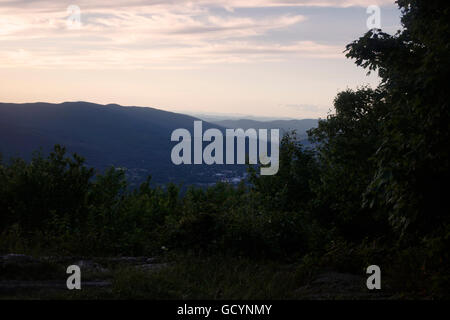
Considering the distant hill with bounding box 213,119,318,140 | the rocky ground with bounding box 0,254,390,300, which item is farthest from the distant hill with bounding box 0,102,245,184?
the rocky ground with bounding box 0,254,390,300

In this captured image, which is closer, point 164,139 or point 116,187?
point 116,187

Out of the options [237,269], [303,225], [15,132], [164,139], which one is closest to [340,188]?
[303,225]

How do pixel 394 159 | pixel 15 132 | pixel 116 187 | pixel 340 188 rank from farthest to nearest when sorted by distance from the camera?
1. pixel 15 132
2. pixel 116 187
3. pixel 340 188
4. pixel 394 159

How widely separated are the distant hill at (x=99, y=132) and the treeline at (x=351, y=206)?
3561 centimetres

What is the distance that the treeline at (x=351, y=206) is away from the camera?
5.11 metres

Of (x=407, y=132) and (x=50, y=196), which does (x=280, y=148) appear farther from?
(x=407, y=132)

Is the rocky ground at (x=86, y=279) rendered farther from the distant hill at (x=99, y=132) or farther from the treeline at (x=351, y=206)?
the distant hill at (x=99, y=132)

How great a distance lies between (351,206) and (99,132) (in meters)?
99.3

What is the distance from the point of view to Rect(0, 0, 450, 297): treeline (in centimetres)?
511

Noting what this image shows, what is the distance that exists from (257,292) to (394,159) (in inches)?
96.9

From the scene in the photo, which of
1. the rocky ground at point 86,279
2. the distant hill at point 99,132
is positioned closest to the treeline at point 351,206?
the rocky ground at point 86,279

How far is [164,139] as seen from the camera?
3669 inches

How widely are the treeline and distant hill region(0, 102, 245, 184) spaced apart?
3561 cm

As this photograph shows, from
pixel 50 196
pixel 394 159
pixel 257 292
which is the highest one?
pixel 394 159
